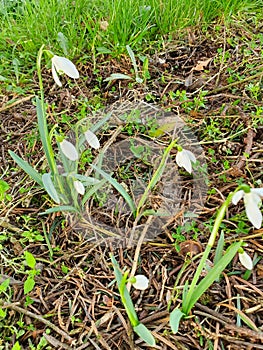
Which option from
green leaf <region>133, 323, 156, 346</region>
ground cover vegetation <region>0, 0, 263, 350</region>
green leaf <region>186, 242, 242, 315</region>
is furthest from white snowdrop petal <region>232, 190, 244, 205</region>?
green leaf <region>133, 323, 156, 346</region>

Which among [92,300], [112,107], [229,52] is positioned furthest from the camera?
[229,52]

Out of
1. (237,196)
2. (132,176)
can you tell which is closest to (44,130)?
(132,176)

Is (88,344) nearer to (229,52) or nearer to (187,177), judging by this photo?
(187,177)

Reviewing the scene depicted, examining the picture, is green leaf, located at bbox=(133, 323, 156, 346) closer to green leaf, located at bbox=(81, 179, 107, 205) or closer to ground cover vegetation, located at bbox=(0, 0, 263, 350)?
ground cover vegetation, located at bbox=(0, 0, 263, 350)

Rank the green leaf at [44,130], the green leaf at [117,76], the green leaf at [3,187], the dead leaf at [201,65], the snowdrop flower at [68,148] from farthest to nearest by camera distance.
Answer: the dead leaf at [201,65], the green leaf at [117,76], the green leaf at [3,187], the green leaf at [44,130], the snowdrop flower at [68,148]

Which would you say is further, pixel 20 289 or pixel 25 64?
pixel 25 64

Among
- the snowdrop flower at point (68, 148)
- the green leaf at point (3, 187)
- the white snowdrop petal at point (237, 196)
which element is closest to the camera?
the white snowdrop petal at point (237, 196)

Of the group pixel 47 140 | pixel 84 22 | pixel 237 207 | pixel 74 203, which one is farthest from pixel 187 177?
pixel 84 22

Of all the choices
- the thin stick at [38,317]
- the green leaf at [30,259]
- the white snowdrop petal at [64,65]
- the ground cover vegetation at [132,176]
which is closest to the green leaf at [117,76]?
the ground cover vegetation at [132,176]

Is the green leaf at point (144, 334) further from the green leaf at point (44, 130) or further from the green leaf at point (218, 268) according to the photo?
the green leaf at point (44, 130)
